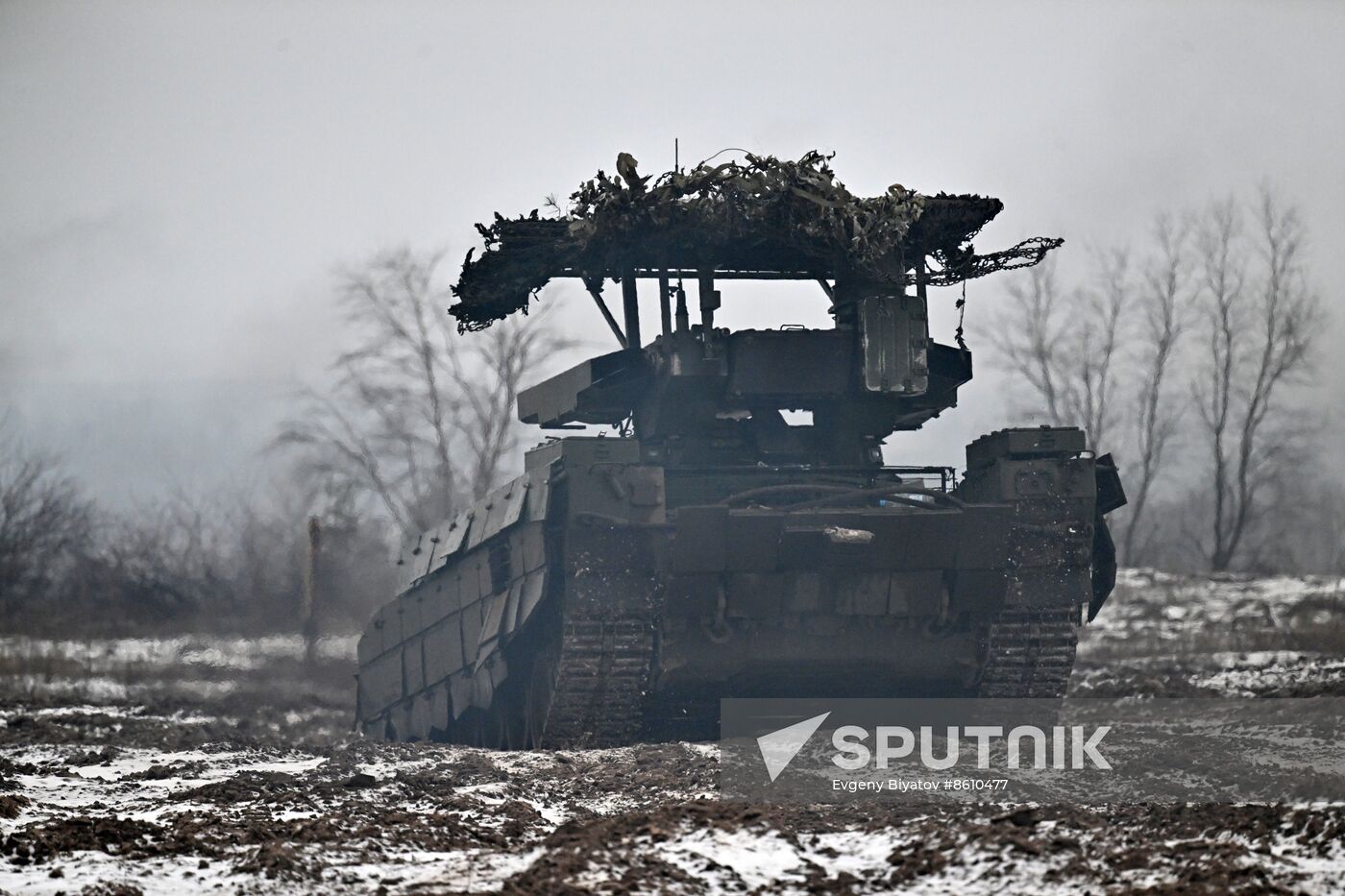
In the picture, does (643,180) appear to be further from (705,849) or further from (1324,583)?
(1324,583)

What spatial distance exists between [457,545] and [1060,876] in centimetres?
782

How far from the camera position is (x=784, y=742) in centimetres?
1098

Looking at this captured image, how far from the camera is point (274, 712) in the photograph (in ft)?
60.8

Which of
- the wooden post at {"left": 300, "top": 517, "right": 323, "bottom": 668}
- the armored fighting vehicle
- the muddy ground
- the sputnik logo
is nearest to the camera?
the muddy ground

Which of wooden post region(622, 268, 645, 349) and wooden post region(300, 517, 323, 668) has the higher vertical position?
wooden post region(622, 268, 645, 349)

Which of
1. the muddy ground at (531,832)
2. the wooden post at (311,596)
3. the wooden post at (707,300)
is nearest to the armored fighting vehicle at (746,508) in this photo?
the wooden post at (707,300)

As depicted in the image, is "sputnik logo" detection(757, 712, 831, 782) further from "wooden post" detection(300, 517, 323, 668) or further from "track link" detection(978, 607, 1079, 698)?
"wooden post" detection(300, 517, 323, 668)

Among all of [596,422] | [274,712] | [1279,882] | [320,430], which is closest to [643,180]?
[596,422]

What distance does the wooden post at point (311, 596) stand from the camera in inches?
869

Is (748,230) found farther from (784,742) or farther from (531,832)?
(531,832)

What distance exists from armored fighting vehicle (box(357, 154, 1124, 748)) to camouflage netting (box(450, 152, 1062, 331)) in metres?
0.02

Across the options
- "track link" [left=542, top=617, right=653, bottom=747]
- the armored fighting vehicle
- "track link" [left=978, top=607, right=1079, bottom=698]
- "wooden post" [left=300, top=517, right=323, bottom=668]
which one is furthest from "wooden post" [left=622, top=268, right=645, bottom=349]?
"wooden post" [left=300, top=517, right=323, bottom=668]

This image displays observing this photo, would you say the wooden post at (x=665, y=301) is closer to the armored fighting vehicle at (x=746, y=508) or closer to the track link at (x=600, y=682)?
A: the armored fighting vehicle at (x=746, y=508)

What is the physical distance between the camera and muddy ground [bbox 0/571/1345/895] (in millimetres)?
6211
